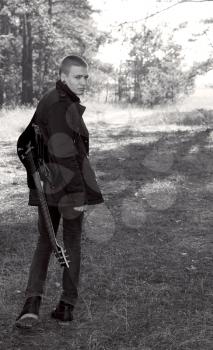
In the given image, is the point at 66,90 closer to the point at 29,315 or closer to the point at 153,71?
the point at 29,315

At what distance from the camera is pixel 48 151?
3.97 meters

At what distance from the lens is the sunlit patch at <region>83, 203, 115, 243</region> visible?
→ 705 cm

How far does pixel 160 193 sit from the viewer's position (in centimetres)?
955

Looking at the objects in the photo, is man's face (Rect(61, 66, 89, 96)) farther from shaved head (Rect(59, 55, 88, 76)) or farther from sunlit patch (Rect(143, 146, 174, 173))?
sunlit patch (Rect(143, 146, 174, 173))


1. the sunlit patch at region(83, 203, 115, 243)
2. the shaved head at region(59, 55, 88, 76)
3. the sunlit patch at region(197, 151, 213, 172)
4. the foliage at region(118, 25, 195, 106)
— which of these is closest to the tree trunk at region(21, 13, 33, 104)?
the foliage at region(118, 25, 195, 106)

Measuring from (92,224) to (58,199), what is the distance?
12.2 feet

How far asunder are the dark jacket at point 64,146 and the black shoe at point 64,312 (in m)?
0.92

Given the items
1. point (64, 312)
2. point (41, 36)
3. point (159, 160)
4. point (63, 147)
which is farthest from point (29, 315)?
point (41, 36)

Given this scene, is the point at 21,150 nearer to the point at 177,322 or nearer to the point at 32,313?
the point at 32,313

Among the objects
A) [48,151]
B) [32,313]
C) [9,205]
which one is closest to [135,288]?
[32,313]

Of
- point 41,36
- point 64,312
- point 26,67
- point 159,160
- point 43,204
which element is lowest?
point 159,160

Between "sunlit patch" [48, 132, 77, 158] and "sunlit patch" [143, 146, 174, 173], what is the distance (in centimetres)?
789

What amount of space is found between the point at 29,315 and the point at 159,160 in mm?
9109

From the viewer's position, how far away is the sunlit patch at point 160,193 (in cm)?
884
